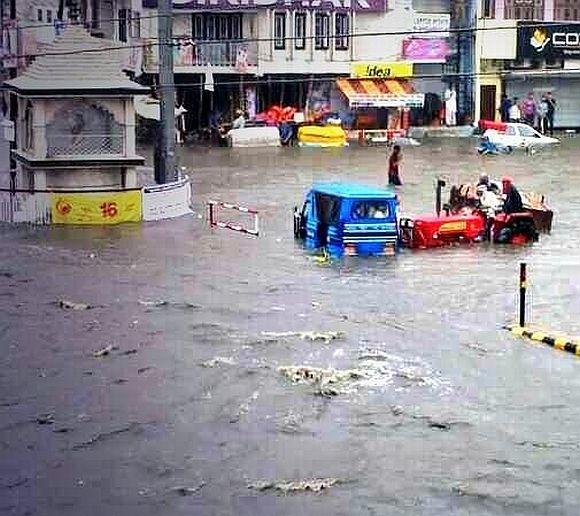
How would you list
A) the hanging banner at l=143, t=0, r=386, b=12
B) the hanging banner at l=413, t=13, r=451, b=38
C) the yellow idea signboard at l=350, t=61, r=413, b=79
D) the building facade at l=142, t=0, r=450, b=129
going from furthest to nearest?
the hanging banner at l=413, t=13, r=451, b=38 → the yellow idea signboard at l=350, t=61, r=413, b=79 → the building facade at l=142, t=0, r=450, b=129 → the hanging banner at l=143, t=0, r=386, b=12

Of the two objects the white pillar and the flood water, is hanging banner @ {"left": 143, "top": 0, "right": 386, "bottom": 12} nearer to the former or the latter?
the white pillar

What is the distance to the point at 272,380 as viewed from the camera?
1759cm

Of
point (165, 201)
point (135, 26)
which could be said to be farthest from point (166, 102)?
point (135, 26)

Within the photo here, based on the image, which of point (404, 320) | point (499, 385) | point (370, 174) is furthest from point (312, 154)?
point (499, 385)

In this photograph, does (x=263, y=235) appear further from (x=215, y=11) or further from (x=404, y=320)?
(x=215, y=11)

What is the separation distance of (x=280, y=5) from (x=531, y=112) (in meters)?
12.0

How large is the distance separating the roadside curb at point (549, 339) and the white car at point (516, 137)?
97.8ft

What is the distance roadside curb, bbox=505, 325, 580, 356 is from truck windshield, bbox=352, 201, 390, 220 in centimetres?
670

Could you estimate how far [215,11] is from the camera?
53375 mm

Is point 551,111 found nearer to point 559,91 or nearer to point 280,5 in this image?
point 559,91

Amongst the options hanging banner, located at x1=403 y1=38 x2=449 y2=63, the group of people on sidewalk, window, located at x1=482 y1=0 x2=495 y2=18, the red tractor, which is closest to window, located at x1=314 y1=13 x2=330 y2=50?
hanging banner, located at x1=403 y1=38 x2=449 y2=63

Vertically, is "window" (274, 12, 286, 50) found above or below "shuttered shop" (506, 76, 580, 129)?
above

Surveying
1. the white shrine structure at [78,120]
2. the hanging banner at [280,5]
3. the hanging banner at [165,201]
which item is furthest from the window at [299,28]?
the hanging banner at [165,201]

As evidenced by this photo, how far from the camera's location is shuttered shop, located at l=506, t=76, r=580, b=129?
59.7 m
